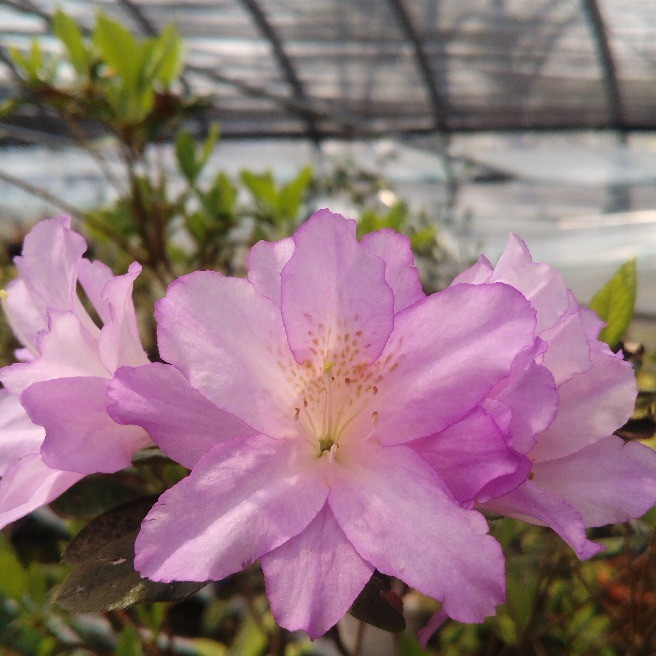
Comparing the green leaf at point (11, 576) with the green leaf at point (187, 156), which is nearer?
the green leaf at point (11, 576)

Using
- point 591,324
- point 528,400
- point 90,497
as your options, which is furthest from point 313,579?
point 90,497

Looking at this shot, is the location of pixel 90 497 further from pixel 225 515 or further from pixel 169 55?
pixel 169 55

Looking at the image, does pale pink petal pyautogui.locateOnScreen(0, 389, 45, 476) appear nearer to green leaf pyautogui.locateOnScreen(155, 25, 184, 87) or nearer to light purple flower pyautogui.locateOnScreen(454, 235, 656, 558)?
light purple flower pyautogui.locateOnScreen(454, 235, 656, 558)

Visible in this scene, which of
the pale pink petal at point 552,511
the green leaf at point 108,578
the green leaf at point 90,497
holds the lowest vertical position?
the green leaf at point 90,497

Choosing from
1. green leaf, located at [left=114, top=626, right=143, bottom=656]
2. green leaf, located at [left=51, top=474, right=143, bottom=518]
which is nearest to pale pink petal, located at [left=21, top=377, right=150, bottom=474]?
green leaf, located at [left=51, top=474, right=143, bottom=518]

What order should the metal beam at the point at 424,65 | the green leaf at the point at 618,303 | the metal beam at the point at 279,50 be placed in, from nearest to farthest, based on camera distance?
the green leaf at the point at 618,303, the metal beam at the point at 424,65, the metal beam at the point at 279,50

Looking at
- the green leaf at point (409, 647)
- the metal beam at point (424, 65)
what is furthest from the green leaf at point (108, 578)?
the metal beam at point (424, 65)

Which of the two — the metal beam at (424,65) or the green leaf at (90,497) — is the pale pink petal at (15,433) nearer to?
the green leaf at (90,497)
